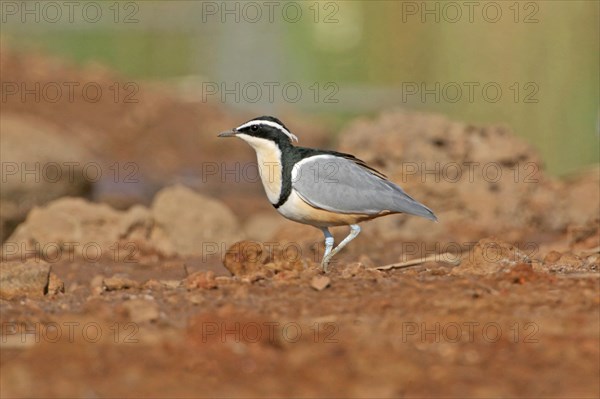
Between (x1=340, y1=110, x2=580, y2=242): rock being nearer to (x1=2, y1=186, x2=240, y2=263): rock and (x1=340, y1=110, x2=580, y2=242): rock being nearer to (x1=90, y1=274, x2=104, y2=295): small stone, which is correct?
(x1=2, y1=186, x2=240, y2=263): rock

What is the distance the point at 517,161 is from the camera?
12.8m

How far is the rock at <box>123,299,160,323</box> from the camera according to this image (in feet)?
20.1

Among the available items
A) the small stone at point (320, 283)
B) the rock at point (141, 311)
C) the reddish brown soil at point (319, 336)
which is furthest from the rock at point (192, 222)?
the rock at point (141, 311)

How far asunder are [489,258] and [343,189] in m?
1.10

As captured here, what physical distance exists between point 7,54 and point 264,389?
64.1 ft

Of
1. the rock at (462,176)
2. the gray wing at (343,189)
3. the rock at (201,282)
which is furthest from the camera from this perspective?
the rock at (462,176)

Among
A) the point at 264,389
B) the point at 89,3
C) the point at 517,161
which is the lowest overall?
the point at 264,389

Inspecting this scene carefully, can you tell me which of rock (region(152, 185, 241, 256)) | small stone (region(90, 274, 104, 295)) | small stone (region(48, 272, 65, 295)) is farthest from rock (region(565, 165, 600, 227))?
small stone (region(48, 272, 65, 295))

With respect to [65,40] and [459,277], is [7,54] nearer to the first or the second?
[65,40]

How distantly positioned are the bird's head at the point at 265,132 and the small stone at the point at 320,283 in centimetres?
156

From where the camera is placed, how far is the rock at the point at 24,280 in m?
7.30

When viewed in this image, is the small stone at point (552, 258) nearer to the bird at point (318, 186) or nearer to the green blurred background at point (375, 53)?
the bird at point (318, 186)

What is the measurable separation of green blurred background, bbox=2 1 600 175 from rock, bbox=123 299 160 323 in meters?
9.61

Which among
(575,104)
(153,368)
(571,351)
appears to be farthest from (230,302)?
(575,104)
